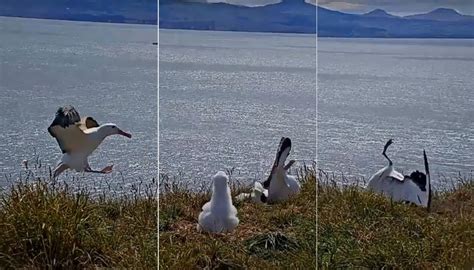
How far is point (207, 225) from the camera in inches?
125

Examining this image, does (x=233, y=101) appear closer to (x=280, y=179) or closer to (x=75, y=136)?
(x=280, y=179)

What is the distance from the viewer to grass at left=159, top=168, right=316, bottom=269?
311 centimetres

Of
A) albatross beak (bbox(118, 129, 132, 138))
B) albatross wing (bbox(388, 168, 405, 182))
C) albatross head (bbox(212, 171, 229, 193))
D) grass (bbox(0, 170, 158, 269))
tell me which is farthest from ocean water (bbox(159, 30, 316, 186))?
albatross wing (bbox(388, 168, 405, 182))

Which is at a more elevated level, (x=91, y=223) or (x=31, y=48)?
(x=31, y=48)

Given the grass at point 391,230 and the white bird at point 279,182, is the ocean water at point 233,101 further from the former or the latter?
the grass at point 391,230

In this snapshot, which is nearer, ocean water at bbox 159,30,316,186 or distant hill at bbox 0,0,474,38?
distant hill at bbox 0,0,474,38

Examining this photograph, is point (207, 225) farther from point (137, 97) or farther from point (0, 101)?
point (0, 101)

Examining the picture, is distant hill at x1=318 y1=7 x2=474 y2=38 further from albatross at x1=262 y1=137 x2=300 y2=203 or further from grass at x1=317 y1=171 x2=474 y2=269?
grass at x1=317 y1=171 x2=474 y2=269

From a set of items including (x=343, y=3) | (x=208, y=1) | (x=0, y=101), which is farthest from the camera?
(x=343, y=3)

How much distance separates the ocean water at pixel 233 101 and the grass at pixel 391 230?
0.30 metres

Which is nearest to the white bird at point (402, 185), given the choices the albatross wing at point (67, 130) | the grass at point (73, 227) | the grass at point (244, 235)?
the grass at point (244, 235)

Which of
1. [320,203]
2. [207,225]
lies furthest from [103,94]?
[320,203]

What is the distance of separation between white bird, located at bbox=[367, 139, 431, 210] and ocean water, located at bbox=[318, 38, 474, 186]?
0.03 meters

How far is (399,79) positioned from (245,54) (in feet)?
2.59
